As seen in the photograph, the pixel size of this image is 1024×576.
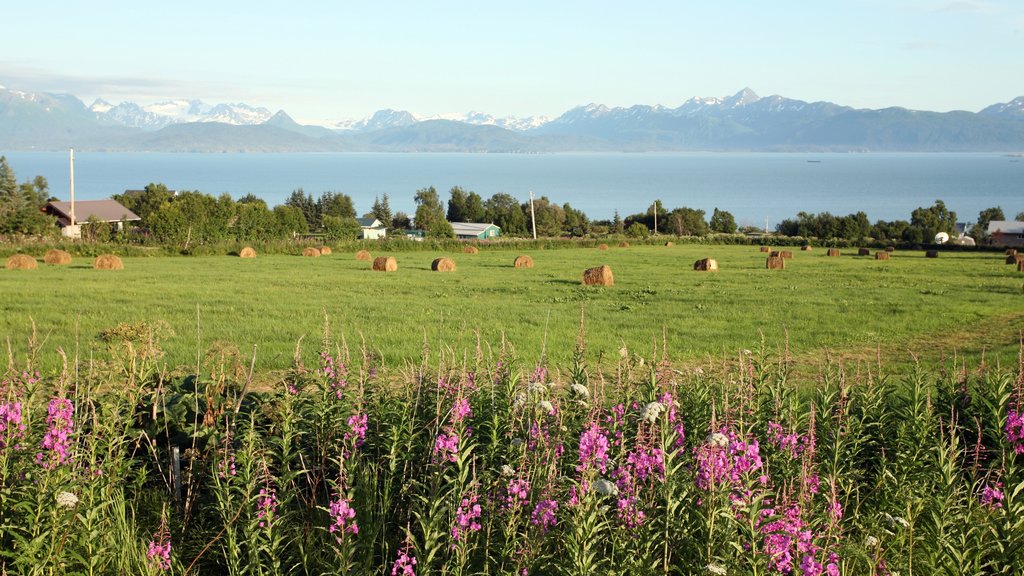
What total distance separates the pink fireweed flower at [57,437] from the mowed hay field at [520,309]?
133cm

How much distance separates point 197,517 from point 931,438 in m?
6.30

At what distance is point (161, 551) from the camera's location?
206 inches

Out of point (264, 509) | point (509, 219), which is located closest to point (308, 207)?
point (509, 219)

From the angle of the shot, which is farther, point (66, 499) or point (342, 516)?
point (66, 499)

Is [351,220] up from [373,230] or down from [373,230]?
up

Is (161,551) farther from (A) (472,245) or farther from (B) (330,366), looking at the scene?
(A) (472,245)

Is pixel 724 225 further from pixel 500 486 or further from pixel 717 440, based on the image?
pixel 717 440

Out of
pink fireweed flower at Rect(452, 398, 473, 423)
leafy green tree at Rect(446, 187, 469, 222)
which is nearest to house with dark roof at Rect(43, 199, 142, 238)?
leafy green tree at Rect(446, 187, 469, 222)

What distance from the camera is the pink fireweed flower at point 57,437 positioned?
5.76 meters

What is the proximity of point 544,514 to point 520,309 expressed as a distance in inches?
697

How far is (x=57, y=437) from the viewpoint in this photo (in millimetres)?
5906

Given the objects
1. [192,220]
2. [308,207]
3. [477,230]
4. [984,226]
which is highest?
[308,207]

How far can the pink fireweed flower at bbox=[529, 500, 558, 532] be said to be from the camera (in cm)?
489

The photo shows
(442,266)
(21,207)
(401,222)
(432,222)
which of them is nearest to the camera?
(442,266)
